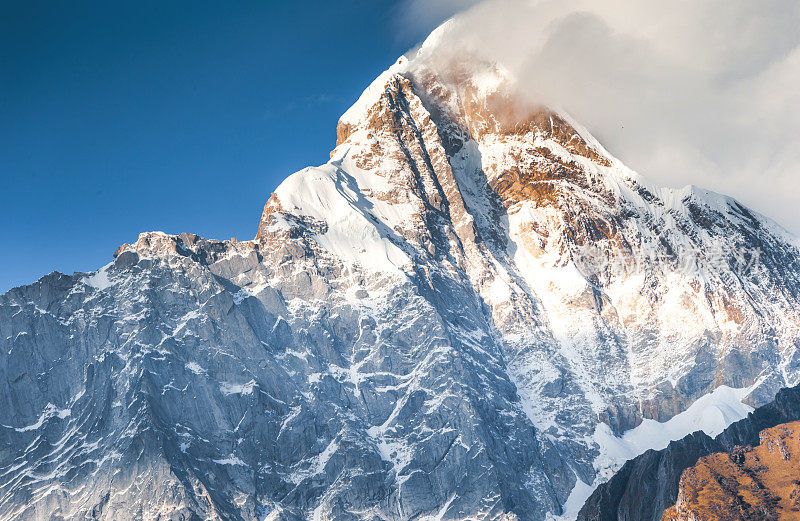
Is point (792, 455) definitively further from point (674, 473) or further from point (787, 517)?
point (674, 473)

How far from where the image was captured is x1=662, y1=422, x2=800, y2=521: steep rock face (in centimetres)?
15812

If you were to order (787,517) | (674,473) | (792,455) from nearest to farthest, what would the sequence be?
(787,517) < (792,455) < (674,473)

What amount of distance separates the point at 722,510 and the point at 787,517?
872cm

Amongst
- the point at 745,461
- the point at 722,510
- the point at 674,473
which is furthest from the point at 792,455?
the point at 674,473

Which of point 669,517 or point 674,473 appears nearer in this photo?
A: point 669,517

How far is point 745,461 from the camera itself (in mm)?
172625

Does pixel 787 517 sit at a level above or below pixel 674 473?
below

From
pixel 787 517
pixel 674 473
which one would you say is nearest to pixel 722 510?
pixel 787 517

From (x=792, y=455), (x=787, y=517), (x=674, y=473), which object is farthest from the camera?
(x=674, y=473)

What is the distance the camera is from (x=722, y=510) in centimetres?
15825

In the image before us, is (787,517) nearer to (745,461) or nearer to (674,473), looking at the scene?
(745,461)

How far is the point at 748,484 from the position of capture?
165 m

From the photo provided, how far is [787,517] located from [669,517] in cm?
1996

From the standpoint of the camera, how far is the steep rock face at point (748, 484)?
158125mm
